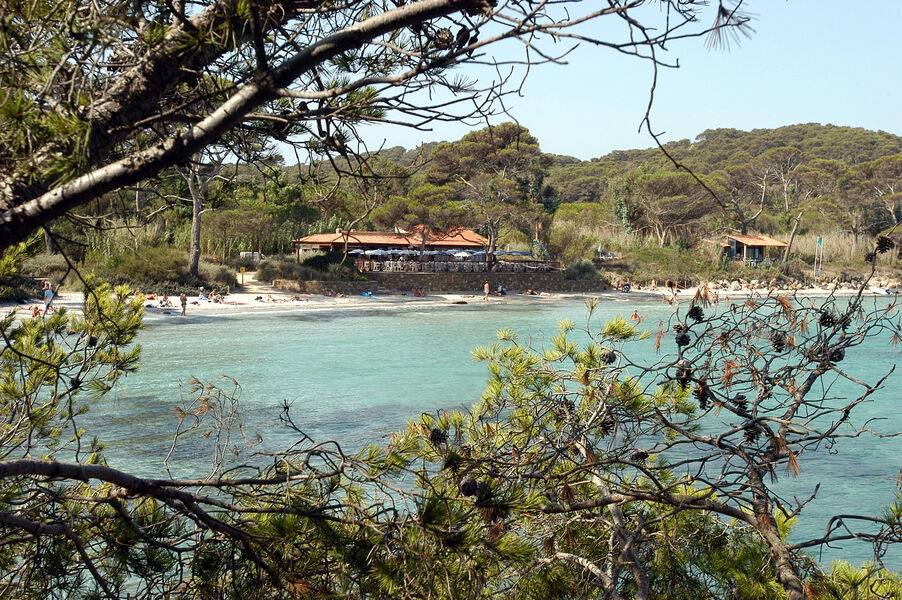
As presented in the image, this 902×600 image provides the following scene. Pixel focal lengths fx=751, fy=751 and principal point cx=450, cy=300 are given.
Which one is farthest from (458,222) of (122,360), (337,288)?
(122,360)

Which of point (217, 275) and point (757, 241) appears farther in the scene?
point (757, 241)

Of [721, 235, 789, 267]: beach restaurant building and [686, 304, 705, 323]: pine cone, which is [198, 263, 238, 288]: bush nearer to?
[686, 304, 705, 323]: pine cone

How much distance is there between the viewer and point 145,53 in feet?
5.00

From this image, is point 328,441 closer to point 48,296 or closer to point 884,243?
point 884,243

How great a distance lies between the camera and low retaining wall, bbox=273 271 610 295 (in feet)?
103

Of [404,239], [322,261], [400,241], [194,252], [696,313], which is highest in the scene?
[404,239]

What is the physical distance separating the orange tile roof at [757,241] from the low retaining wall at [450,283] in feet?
34.6

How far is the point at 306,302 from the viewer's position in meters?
28.7

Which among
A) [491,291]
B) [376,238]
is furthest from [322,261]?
[491,291]

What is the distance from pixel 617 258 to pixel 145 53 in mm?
43799

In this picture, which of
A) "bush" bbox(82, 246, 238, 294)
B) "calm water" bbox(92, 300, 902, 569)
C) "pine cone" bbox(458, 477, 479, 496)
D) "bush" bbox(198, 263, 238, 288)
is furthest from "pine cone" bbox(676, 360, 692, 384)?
"bush" bbox(198, 263, 238, 288)

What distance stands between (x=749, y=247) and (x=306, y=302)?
29904 mm

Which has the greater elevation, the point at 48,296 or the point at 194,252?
the point at 194,252

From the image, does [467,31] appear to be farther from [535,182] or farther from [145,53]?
[535,182]
